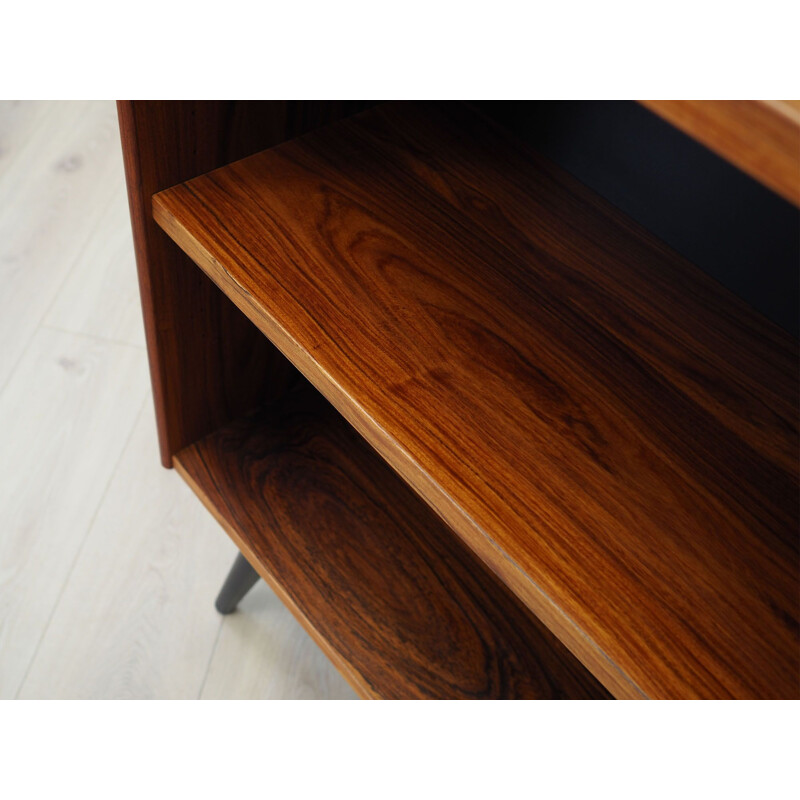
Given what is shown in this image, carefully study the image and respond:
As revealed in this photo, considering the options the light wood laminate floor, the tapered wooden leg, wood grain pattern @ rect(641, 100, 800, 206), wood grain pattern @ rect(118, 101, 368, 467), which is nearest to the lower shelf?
wood grain pattern @ rect(118, 101, 368, 467)

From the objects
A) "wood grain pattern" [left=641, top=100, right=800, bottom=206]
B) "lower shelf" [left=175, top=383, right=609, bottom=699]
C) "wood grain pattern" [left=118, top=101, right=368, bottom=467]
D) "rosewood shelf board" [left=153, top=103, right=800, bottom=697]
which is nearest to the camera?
"wood grain pattern" [left=641, top=100, right=800, bottom=206]

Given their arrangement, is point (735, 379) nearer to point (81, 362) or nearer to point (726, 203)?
point (726, 203)

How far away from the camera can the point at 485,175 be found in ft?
2.01

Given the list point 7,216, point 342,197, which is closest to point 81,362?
point 7,216

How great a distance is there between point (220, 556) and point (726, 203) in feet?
2.51

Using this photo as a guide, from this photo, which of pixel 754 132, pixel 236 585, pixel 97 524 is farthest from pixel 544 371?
pixel 97 524

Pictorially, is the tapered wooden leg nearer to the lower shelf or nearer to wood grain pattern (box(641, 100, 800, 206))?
the lower shelf

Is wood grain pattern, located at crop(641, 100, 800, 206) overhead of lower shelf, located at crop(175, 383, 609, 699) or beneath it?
overhead

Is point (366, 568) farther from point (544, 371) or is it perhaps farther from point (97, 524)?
point (97, 524)

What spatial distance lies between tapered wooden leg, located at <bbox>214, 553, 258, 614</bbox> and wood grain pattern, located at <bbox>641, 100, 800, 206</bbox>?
0.72 metres

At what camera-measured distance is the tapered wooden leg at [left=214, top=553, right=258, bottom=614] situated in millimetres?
917

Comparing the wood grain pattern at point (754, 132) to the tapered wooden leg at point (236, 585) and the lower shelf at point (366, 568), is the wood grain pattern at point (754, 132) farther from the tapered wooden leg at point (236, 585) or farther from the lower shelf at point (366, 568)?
the tapered wooden leg at point (236, 585)

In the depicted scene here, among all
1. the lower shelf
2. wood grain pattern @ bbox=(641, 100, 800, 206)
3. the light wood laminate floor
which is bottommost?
the light wood laminate floor

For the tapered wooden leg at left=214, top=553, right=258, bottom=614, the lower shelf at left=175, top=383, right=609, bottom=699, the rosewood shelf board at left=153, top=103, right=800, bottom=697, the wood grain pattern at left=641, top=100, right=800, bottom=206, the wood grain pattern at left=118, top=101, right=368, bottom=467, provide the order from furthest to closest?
the tapered wooden leg at left=214, top=553, right=258, bottom=614, the lower shelf at left=175, top=383, right=609, bottom=699, the wood grain pattern at left=118, top=101, right=368, bottom=467, the rosewood shelf board at left=153, top=103, right=800, bottom=697, the wood grain pattern at left=641, top=100, right=800, bottom=206
